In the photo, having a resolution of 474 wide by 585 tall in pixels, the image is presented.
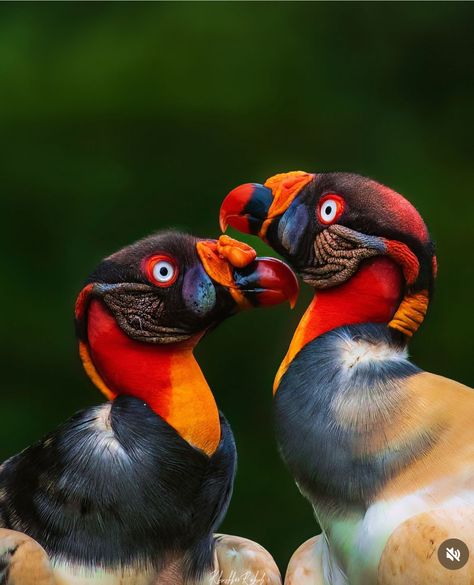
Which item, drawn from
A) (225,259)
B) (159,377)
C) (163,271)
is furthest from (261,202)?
(159,377)

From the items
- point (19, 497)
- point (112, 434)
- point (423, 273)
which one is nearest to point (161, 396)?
point (112, 434)

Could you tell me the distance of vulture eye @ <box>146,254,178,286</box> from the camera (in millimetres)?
3494

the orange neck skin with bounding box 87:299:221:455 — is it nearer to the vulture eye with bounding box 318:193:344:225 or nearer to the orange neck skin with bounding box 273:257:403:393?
the orange neck skin with bounding box 273:257:403:393

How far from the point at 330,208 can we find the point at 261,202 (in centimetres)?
20

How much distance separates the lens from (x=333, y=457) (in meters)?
3.25

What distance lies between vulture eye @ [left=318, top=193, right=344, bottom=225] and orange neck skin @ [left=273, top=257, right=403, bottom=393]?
143 mm

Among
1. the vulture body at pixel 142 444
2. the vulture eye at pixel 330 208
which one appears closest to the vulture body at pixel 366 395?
the vulture eye at pixel 330 208

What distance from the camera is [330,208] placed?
3.42 metres

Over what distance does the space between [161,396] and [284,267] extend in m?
0.47

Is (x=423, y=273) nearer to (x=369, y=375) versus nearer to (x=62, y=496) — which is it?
(x=369, y=375)

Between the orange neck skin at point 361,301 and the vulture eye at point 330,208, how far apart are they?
0.47ft

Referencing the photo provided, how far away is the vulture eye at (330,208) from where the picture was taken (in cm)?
341

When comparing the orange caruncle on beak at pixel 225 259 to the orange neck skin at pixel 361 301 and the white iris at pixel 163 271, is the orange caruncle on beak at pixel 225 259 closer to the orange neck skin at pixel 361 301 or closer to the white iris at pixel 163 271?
the white iris at pixel 163 271

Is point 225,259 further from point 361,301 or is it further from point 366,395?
point 366,395
